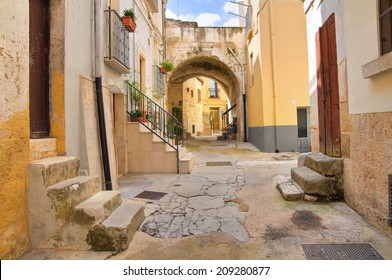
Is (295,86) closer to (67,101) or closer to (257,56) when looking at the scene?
(257,56)

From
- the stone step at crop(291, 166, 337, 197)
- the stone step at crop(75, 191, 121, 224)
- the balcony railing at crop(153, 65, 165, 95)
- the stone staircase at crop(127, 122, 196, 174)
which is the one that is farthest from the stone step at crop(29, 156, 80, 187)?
the balcony railing at crop(153, 65, 165, 95)

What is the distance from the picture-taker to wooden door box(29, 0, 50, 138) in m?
3.32

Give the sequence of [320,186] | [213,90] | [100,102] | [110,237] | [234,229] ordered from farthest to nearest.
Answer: [213,90] → [100,102] → [320,186] → [234,229] → [110,237]

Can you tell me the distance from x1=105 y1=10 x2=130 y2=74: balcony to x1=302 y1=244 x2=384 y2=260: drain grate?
14.9 feet

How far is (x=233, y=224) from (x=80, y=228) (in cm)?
183

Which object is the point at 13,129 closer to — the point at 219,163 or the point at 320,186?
the point at 320,186

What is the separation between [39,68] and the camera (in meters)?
3.44

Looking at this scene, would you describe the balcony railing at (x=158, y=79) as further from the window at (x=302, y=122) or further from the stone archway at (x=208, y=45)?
the window at (x=302, y=122)

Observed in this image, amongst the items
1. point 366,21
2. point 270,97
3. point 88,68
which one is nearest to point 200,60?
point 270,97

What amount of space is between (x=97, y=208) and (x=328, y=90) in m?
4.28

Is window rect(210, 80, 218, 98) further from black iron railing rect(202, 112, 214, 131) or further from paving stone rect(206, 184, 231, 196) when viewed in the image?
paving stone rect(206, 184, 231, 196)

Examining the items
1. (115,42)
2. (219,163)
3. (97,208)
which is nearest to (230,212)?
(97,208)

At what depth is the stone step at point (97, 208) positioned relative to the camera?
2720 millimetres

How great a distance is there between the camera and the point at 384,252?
249 cm
